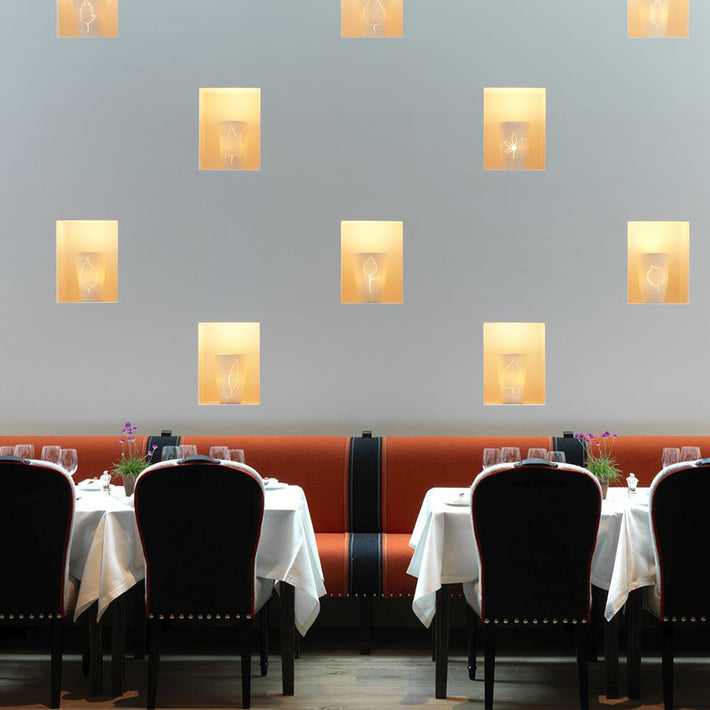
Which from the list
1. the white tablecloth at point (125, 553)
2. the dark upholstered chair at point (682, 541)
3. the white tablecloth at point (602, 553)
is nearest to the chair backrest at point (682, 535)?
the dark upholstered chair at point (682, 541)

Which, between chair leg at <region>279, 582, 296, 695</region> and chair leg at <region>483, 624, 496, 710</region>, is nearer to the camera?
chair leg at <region>483, 624, 496, 710</region>

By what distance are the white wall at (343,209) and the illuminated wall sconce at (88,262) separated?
12cm

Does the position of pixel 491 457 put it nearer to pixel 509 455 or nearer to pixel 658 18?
pixel 509 455

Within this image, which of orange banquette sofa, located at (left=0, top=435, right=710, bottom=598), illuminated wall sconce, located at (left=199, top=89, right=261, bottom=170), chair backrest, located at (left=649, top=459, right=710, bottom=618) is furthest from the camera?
illuminated wall sconce, located at (left=199, top=89, right=261, bottom=170)

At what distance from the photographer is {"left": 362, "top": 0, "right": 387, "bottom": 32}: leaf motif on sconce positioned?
14.1ft

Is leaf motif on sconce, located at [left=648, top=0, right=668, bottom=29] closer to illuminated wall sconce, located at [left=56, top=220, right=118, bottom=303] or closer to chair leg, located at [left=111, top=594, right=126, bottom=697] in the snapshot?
illuminated wall sconce, located at [left=56, top=220, right=118, bottom=303]

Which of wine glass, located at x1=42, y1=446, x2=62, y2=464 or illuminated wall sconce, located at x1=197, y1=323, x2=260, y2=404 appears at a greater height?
illuminated wall sconce, located at x1=197, y1=323, x2=260, y2=404

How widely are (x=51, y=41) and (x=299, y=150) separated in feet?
4.18

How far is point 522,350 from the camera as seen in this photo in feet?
14.2

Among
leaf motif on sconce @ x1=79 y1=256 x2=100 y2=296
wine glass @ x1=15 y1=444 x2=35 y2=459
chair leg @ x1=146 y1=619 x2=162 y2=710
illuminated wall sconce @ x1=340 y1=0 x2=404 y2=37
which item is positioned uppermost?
illuminated wall sconce @ x1=340 y1=0 x2=404 y2=37

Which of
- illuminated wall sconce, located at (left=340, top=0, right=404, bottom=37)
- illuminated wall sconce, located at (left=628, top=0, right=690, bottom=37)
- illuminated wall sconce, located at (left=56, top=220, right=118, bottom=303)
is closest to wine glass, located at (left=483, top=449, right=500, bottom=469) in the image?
illuminated wall sconce, located at (left=56, top=220, right=118, bottom=303)

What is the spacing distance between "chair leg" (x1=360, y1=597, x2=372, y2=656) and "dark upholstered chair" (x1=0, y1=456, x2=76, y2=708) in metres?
1.28

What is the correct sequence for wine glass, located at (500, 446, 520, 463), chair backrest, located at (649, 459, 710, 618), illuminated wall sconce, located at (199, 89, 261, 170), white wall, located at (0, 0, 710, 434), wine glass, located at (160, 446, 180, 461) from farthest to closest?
illuminated wall sconce, located at (199, 89, 261, 170) → white wall, located at (0, 0, 710, 434) → wine glass, located at (500, 446, 520, 463) → wine glass, located at (160, 446, 180, 461) → chair backrest, located at (649, 459, 710, 618)

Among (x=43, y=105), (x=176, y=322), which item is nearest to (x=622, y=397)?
(x=176, y=322)
